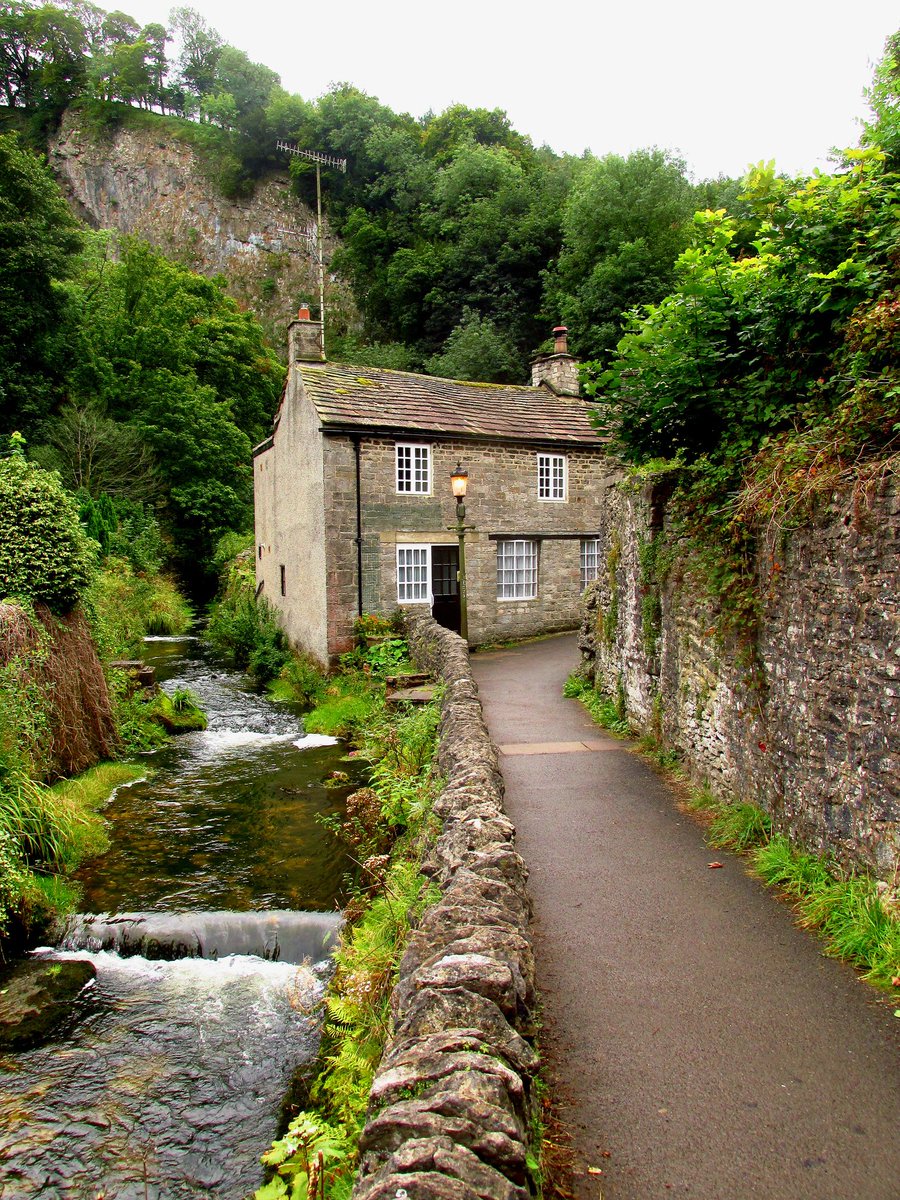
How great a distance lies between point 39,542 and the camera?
12008 millimetres

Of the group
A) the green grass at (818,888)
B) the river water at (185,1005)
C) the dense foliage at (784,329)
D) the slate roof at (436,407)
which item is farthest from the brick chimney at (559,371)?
the green grass at (818,888)

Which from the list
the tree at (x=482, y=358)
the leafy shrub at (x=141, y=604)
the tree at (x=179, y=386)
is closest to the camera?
the leafy shrub at (x=141, y=604)

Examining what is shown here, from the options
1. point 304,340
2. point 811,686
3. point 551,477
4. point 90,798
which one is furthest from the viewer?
point 551,477

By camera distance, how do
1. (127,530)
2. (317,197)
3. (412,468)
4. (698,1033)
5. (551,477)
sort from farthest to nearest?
(317,197), (127,530), (551,477), (412,468), (698,1033)

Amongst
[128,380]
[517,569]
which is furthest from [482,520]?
[128,380]

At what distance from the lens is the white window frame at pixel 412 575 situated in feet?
62.7

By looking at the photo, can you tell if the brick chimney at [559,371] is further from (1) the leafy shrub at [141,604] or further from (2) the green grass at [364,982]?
(2) the green grass at [364,982]

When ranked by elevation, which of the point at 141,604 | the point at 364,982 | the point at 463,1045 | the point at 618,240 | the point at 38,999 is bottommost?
the point at 38,999

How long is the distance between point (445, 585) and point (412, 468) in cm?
325

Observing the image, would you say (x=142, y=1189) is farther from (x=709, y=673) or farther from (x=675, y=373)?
(x=675, y=373)

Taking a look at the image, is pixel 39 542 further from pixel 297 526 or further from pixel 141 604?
pixel 141 604

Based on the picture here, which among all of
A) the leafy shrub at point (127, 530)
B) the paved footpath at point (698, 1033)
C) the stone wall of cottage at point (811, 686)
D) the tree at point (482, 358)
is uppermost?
the tree at point (482, 358)

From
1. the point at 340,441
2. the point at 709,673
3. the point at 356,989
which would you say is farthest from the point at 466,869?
the point at 340,441

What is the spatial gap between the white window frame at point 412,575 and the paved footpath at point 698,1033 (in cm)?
1215
